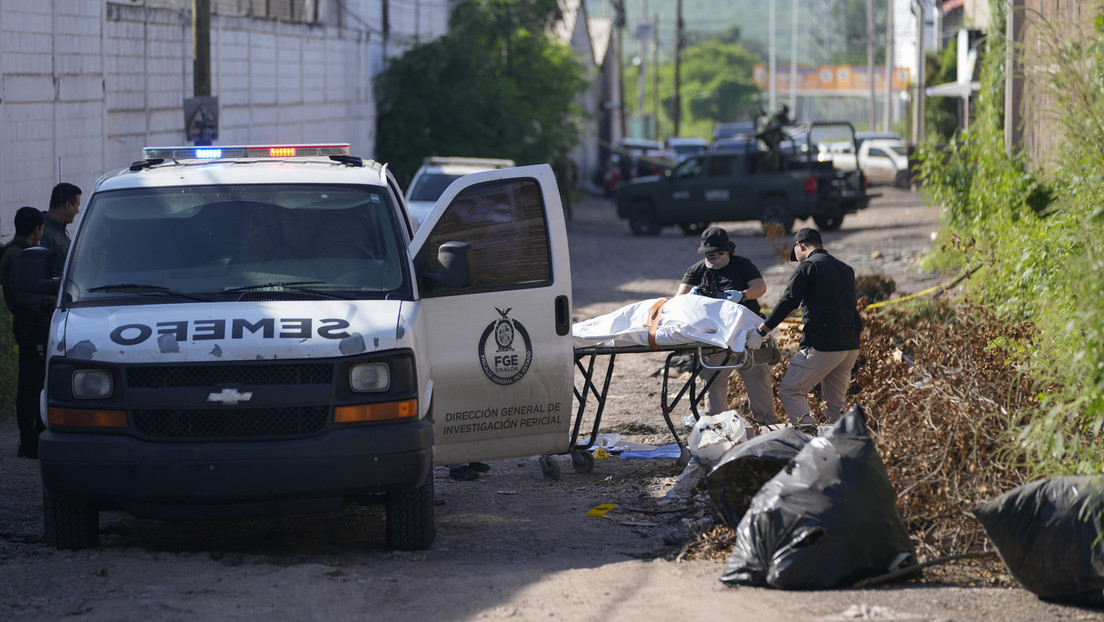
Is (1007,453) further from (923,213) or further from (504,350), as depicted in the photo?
(923,213)

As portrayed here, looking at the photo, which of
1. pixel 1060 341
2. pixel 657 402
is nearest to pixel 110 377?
pixel 1060 341

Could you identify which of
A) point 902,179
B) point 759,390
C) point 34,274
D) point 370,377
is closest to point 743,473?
point 370,377

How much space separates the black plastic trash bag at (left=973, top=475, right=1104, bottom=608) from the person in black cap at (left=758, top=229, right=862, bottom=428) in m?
2.56

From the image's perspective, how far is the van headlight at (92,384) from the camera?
17.9 ft

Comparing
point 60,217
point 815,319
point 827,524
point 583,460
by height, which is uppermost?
point 60,217

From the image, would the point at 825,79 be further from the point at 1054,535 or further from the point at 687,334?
the point at 1054,535

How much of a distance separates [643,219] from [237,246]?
22.4 m

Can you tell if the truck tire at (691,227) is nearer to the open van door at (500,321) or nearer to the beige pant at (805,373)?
the beige pant at (805,373)

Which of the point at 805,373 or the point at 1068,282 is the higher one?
the point at 1068,282

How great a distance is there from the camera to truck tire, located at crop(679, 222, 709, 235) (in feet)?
89.8

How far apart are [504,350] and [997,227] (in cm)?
704

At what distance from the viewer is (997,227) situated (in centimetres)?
1182

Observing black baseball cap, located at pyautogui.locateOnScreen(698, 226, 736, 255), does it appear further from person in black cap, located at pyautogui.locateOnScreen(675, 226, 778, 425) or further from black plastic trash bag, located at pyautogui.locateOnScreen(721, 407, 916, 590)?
black plastic trash bag, located at pyautogui.locateOnScreen(721, 407, 916, 590)

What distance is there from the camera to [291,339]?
213 inches
